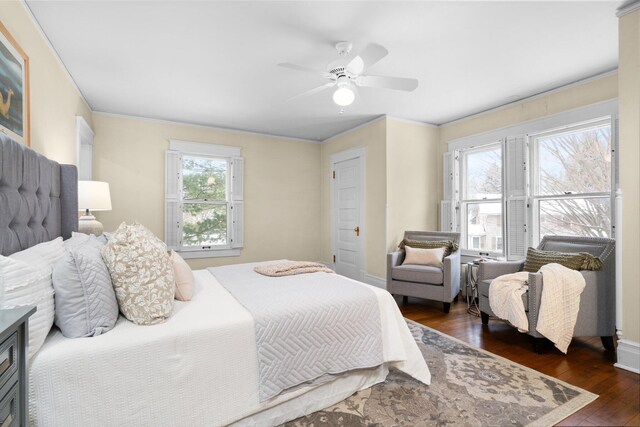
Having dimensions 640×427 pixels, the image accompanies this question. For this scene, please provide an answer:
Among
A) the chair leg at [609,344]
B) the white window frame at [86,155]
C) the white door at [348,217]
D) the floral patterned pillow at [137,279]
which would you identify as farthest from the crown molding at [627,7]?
the white window frame at [86,155]

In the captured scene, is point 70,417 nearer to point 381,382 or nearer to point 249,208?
point 381,382

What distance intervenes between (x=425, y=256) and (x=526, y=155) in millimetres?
1671

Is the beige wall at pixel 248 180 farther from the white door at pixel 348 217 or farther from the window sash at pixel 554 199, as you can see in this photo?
the window sash at pixel 554 199

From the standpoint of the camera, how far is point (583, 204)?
3.33 m

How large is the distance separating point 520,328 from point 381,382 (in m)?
1.30

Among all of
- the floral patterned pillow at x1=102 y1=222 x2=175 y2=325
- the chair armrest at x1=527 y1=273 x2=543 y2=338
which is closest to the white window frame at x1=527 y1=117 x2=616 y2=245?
the chair armrest at x1=527 y1=273 x2=543 y2=338

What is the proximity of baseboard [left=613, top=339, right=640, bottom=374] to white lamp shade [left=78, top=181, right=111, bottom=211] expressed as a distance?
14.5 feet

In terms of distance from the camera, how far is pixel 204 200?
4.84m

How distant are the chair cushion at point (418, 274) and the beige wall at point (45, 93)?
11.8ft

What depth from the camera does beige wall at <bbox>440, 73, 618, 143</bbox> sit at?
3.12m

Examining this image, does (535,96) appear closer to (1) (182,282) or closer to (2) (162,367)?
(1) (182,282)

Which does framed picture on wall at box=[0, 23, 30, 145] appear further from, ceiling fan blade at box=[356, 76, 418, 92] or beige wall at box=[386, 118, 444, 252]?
beige wall at box=[386, 118, 444, 252]

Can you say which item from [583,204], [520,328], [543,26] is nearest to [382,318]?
[520,328]

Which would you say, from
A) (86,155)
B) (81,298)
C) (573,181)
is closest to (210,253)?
(86,155)
